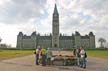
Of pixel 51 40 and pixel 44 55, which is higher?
pixel 51 40

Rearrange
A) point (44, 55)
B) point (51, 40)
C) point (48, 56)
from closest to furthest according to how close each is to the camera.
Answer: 1. point (44, 55)
2. point (48, 56)
3. point (51, 40)

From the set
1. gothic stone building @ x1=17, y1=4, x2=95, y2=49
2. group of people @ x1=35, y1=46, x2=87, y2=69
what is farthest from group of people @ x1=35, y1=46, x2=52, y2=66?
gothic stone building @ x1=17, y1=4, x2=95, y2=49

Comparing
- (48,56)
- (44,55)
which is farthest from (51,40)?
(44,55)

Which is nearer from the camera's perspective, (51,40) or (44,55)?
(44,55)

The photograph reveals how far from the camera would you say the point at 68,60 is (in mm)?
20547

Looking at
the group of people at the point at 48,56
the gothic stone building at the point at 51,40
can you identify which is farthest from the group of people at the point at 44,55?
the gothic stone building at the point at 51,40

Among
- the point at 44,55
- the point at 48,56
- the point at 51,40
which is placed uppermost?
the point at 51,40

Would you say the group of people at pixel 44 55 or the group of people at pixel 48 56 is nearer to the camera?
the group of people at pixel 48 56

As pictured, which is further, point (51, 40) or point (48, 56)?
point (51, 40)

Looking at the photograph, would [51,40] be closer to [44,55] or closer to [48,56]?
[48,56]

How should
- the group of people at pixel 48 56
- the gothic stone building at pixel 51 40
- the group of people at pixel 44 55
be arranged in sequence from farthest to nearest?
the gothic stone building at pixel 51 40
the group of people at pixel 44 55
the group of people at pixel 48 56

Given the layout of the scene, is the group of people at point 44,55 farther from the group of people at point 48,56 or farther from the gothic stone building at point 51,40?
the gothic stone building at point 51,40

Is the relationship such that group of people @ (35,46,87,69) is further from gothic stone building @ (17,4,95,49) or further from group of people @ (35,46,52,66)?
gothic stone building @ (17,4,95,49)

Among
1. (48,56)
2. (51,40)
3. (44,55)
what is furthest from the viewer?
(51,40)
